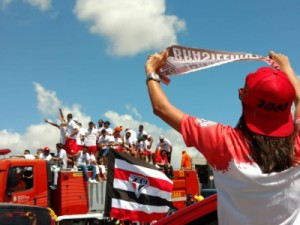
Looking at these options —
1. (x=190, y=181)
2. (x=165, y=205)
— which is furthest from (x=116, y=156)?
(x=190, y=181)

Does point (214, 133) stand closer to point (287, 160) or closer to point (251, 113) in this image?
point (251, 113)

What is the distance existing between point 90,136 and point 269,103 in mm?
13645

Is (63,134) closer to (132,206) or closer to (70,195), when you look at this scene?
(70,195)

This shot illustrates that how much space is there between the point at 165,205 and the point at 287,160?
561 centimetres

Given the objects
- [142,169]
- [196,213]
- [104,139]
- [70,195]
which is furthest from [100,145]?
[196,213]

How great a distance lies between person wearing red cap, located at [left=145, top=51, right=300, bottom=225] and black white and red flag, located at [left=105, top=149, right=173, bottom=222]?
5.35 metres

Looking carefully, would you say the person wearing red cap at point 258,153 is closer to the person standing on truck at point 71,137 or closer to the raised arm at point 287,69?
the raised arm at point 287,69

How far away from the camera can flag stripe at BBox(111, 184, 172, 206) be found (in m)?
7.29

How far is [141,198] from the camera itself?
24.7 ft

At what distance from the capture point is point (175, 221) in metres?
2.83

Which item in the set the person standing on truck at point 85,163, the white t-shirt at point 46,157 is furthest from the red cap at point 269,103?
the white t-shirt at point 46,157

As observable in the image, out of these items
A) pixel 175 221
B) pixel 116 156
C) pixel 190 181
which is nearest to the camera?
pixel 175 221

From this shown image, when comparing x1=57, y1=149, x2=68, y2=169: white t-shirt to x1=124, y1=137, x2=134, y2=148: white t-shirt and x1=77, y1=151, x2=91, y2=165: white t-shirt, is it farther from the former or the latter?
x1=124, y1=137, x2=134, y2=148: white t-shirt

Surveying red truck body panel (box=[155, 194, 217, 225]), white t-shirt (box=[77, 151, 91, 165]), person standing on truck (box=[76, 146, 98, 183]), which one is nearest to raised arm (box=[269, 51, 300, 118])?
red truck body panel (box=[155, 194, 217, 225])
